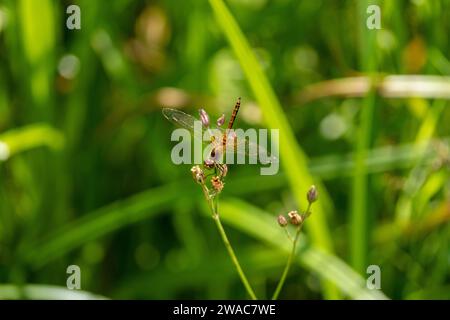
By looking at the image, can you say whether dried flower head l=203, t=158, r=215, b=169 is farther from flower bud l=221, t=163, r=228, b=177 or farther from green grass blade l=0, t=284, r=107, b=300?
green grass blade l=0, t=284, r=107, b=300

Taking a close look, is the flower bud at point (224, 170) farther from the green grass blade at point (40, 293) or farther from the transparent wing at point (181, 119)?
the green grass blade at point (40, 293)

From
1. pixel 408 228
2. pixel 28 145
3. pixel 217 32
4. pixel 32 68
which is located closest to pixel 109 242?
pixel 28 145

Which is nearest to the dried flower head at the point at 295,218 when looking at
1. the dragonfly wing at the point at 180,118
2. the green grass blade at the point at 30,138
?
the dragonfly wing at the point at 180,118

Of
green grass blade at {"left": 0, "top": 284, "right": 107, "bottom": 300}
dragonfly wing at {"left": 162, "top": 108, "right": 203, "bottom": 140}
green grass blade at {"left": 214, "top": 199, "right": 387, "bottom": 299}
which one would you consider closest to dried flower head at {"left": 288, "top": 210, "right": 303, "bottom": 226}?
dragonfly wing at {"left": 162, "top": 108, "right": 203, "bottom": 140}

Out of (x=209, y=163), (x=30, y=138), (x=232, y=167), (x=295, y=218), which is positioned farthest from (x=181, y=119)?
(x=232, y=167)

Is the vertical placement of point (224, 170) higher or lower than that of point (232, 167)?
lower

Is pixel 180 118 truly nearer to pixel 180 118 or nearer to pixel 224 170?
pixel 180 118

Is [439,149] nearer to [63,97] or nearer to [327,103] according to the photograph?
[327,103]
